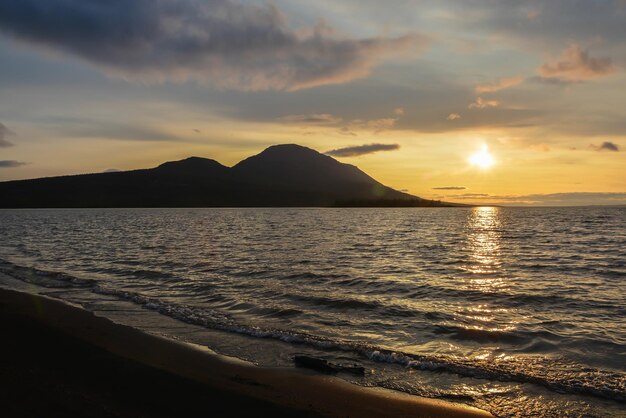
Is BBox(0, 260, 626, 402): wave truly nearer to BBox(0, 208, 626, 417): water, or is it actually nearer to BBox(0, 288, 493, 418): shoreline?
BBox(0, 208, 626, 417): water

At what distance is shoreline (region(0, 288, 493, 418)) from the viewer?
9244 millimetres

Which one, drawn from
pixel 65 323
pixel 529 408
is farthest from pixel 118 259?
pixel 529 408

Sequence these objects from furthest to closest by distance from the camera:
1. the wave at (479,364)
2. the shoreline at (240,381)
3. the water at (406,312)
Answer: the water at (406,312), the wave at (479,364), the shoreline at (240,381)

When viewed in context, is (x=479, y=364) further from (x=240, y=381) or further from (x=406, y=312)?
(x=240, y=381)

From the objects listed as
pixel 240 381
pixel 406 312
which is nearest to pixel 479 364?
pixel 406 312

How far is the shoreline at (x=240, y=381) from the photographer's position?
30.3 ft

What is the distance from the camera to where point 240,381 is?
10.7 meters

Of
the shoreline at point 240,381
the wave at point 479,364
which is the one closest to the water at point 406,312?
the wave at point 479,364

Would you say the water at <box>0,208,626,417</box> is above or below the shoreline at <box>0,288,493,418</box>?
below

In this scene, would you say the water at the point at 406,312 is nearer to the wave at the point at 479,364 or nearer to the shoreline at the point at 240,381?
the wave at the point at 479,364

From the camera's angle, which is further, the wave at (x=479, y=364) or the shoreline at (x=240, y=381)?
the wave at (x=479, y=364)

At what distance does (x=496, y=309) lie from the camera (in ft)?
63.4

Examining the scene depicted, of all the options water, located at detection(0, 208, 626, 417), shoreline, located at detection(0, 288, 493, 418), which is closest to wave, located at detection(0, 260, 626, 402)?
water, located at detection(0, 208, 626, 417)

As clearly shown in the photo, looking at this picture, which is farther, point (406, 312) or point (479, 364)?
point (406, 312)
